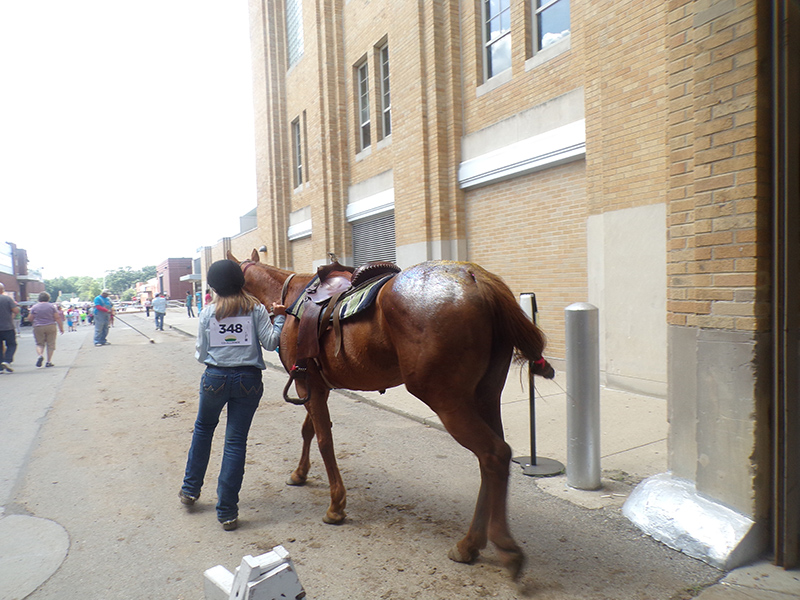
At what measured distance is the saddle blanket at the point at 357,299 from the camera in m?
3.60

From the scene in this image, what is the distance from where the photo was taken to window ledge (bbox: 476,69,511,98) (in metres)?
10.0

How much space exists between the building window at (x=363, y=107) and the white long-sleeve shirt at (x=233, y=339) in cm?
1264

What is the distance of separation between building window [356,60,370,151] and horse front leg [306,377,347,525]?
41.9 ft

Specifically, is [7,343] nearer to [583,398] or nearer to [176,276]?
[583,398]

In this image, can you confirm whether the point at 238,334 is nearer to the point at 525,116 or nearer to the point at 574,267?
the point at 574,267

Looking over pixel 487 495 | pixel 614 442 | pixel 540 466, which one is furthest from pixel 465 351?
pixel 614 442

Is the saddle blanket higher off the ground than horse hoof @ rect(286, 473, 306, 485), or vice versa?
the saddle blanket

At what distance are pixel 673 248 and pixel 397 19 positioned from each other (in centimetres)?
1129

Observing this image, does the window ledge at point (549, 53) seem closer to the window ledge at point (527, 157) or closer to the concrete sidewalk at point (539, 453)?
the window ledge at point (527, 157)

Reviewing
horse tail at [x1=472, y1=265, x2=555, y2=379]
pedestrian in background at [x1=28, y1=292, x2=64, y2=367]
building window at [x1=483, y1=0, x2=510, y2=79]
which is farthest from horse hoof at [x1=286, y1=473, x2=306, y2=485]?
pedestrian in background at [x1=28, y1=292, x2=64, y2=367]

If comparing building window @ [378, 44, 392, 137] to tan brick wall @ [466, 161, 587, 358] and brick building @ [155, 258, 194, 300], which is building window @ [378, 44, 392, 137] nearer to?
tan brick wall @ [466, 161, 587, 358]

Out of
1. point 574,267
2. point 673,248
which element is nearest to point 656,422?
point 673,248

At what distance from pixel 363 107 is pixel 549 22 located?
300 inches

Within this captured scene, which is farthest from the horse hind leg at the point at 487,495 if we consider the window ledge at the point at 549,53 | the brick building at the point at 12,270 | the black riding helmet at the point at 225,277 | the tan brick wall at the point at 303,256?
the brick building at the point at 12,270
